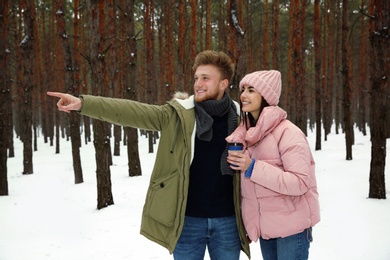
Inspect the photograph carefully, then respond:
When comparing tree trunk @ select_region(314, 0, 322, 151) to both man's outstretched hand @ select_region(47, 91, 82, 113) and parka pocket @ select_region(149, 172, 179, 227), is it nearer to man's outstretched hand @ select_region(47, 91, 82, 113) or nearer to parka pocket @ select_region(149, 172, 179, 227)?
parka pocket @ select_region(149, 172, 179, 227)

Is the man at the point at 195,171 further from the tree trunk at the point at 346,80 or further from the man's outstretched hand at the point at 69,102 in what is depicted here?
the tree trunk at the point at 346,80

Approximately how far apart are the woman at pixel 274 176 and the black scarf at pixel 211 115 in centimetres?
14

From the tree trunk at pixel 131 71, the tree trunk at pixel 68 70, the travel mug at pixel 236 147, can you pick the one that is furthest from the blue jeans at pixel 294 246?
the tree trunk at pixel 131 71

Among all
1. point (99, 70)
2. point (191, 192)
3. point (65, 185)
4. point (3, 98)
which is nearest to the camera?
point (191, 192)

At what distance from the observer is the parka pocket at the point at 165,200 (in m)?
2.17

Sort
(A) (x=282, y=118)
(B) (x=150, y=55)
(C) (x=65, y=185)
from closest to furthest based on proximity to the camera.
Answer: (A) (x=282, y=118) → (C) (x=65, y=185) → (B) (x=150, y=55)

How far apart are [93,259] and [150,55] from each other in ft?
41.8

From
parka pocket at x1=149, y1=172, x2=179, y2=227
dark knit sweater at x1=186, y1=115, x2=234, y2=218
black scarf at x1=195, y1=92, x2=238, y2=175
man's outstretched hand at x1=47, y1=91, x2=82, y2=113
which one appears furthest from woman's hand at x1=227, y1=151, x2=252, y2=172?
man's outstretched hand at x1=47, y1=91, x2=82, y2=113

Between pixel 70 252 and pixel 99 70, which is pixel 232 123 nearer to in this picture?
pixel 70 252

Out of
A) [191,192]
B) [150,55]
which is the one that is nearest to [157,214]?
[191,192]

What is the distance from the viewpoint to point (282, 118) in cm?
214

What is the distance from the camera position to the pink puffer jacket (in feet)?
6.33

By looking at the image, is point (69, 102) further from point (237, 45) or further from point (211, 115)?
point (237, 45)

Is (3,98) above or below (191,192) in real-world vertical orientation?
above
